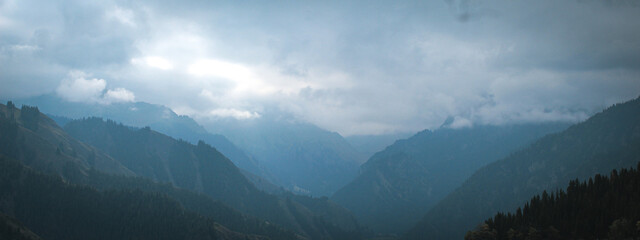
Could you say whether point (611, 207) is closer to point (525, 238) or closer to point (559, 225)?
point (559, 225)

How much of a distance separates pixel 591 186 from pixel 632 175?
14261 mm

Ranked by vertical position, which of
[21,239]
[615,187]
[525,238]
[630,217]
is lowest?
[21,239]

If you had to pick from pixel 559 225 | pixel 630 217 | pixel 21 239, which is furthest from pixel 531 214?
pixel 21 239

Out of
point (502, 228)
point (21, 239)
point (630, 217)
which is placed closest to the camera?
point (630, 217)

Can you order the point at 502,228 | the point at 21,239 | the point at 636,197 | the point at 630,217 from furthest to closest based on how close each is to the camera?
the point at 21,239 → the point at 502,228 → the point at 636,197 → the point at 630,217

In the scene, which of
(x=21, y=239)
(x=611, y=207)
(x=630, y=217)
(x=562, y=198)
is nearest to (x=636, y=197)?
(x=611, y=207)

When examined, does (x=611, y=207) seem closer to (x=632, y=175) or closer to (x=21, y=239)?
(x=632, y=175)

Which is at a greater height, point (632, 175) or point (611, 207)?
point (632, 175)

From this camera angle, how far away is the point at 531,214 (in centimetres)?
16338

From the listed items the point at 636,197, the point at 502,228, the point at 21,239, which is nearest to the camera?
the point at 636,197

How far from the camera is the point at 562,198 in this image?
166m

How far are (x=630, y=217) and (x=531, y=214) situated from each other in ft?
123

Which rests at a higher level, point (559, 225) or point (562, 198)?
point (562, 198)

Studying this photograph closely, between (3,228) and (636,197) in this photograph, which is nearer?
(636,197)
